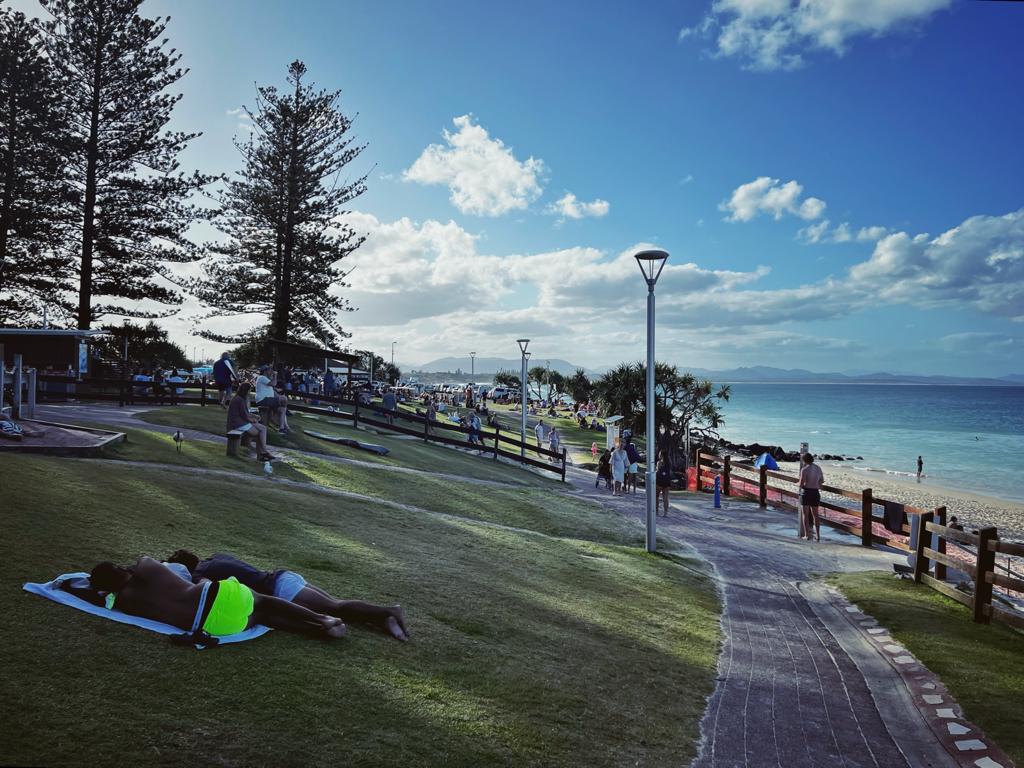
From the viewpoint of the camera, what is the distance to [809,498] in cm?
1417

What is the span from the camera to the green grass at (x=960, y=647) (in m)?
5.51

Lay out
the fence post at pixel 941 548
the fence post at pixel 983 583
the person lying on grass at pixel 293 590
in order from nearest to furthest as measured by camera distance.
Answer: the person lying on grass at pixel 293 590
the fence post at pixel 983 583
the fence post at pixel 941 548

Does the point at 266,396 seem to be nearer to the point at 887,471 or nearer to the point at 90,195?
the point at 90,195

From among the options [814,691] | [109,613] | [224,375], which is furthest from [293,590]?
[224,375]

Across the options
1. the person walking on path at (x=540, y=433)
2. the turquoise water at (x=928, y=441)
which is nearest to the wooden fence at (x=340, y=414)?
the person walking on path at (x=540, y=433)

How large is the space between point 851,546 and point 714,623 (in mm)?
7618

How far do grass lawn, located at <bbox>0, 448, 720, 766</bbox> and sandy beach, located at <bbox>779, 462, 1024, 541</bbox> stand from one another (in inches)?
844

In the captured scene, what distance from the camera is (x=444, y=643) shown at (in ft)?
17.4

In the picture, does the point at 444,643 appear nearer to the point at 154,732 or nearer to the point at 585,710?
the point at 585,710

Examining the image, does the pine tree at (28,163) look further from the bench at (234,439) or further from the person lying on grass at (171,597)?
the person lying on grass at (171,597)

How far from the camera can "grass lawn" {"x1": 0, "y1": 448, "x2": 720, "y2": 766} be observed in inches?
136

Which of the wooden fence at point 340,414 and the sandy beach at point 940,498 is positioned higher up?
the wooden fence at point 340,414

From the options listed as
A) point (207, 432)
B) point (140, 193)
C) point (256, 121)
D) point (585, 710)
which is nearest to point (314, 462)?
point (207, 432)

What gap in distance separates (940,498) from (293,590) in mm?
36782
